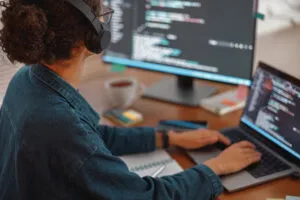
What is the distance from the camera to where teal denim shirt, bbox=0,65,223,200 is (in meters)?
0.83

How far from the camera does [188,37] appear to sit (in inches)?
58.7

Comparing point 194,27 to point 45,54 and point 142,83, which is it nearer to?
point 142,83

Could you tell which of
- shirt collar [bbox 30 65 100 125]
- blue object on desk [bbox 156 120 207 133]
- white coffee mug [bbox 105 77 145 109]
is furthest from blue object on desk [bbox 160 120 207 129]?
shirt collar [bbox 30 65 100 125]

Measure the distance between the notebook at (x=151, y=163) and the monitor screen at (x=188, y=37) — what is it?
1.33 ft

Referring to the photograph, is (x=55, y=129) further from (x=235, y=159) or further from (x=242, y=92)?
(x=242, y=92)

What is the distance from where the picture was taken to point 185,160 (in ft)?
4.01

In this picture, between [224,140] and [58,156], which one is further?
[224,140]

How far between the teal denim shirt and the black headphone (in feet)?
0.36

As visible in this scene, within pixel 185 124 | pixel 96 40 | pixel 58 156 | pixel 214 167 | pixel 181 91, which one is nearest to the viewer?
pixel 58 156

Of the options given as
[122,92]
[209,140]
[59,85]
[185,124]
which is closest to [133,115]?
[122,92]

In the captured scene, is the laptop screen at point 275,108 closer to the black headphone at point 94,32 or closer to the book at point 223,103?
the book at point 223,103

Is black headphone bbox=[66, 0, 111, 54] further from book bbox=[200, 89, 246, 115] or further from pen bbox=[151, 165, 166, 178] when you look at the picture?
book bbox=[200, 89, 246, 115]

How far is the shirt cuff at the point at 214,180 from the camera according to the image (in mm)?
1013

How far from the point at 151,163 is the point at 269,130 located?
37cm
